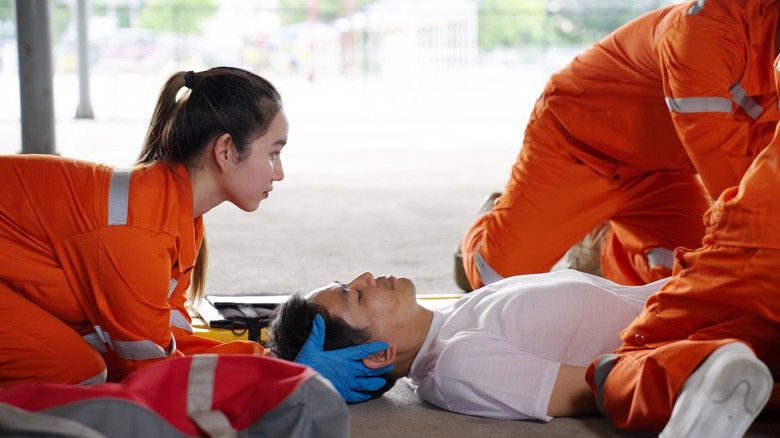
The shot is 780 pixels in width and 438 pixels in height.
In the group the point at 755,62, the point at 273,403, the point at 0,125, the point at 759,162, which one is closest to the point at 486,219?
the point at 755,62

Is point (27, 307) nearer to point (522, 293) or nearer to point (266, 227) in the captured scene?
point (522, 293)

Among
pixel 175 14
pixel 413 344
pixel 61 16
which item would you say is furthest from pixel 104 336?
pixel 61 16

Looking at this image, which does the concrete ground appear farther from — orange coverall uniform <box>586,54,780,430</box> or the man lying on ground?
orange coverall uniform <box>586,54,780,430</box>

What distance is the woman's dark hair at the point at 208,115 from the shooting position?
2.58 m

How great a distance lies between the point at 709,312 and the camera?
2303mm

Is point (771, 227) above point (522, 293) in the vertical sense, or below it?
above

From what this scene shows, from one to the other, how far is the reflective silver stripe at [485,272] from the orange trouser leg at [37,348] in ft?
5.31

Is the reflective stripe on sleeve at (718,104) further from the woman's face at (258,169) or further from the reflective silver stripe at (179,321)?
the reflective silver stripe at (179,321)

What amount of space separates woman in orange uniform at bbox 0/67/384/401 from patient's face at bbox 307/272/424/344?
0.10 metres

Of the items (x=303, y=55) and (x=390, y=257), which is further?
(x=303, y=55)

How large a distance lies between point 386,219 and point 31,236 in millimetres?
3997

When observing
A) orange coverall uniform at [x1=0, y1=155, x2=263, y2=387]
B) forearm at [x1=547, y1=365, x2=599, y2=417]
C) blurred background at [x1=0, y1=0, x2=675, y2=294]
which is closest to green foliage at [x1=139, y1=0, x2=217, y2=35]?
blurred background at [x1=0, y1=0, x2=675, y2=294]

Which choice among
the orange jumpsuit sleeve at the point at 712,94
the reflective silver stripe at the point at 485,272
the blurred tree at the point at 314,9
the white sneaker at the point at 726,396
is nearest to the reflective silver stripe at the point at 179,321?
the reflective silver stripe at the point at 485,272

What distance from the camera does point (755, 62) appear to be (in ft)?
10.0
